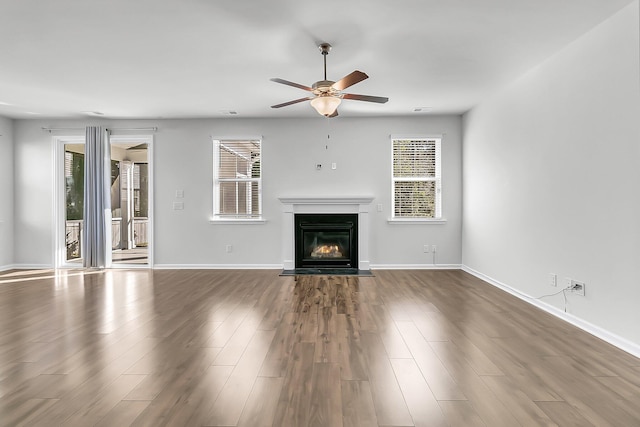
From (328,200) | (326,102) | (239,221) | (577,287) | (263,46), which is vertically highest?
(263,46)

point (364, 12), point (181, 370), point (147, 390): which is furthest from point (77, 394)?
point (364, 12)

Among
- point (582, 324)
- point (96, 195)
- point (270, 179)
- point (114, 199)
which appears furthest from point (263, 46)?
point (114, 199)

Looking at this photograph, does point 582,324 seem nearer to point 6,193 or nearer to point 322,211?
point 322,211

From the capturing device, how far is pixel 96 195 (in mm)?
6203

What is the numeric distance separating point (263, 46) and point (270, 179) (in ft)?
9.76

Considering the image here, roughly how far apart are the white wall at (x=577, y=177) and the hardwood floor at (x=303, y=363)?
1.30 feet

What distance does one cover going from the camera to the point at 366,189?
6.18m

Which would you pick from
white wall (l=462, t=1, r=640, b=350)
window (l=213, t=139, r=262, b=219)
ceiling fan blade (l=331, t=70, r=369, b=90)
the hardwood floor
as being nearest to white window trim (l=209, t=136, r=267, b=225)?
window (l=213, t=139, r=262, b=219)

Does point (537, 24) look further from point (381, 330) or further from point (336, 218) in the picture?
point (336, 218)

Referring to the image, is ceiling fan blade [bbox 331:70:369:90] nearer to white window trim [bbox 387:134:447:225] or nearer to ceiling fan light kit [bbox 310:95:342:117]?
ceiling fan light kit [bbox 310:95:342:117]

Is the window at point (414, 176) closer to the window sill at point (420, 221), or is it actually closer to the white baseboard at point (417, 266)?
the window sill at point (420, 221)

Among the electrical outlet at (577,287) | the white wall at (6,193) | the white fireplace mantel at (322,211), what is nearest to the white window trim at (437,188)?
the white fireplace mantel at (322,211)

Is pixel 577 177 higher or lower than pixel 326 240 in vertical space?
higher

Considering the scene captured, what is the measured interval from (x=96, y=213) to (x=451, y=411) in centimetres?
633
